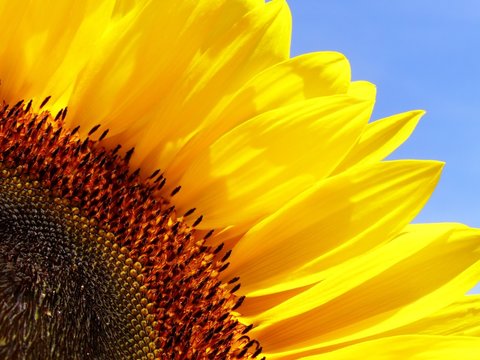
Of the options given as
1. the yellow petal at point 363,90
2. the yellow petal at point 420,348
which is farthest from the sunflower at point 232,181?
the yellow petal at point 363,90

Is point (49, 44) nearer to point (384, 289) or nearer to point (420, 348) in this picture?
point (384, 289)

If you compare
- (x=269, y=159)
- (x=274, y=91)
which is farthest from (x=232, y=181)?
(x=274, y=91)

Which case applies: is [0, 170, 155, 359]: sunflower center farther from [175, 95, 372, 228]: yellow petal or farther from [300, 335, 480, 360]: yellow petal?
[300, 335, 480, 360]: yellow petal

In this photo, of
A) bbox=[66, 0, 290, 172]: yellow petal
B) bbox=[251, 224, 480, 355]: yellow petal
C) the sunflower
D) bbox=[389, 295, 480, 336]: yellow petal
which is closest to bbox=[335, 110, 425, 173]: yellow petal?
the sunflower

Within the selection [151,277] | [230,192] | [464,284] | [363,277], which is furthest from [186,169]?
[464,284]

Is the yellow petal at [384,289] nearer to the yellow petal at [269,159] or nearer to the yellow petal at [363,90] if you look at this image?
the yellow petal at [269,159]

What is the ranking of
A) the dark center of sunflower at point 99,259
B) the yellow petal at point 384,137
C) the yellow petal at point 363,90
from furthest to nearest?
the yellow petal at point 363,90
the yellow petal at point 384,137
the dark center of sunflower at point 99,259
